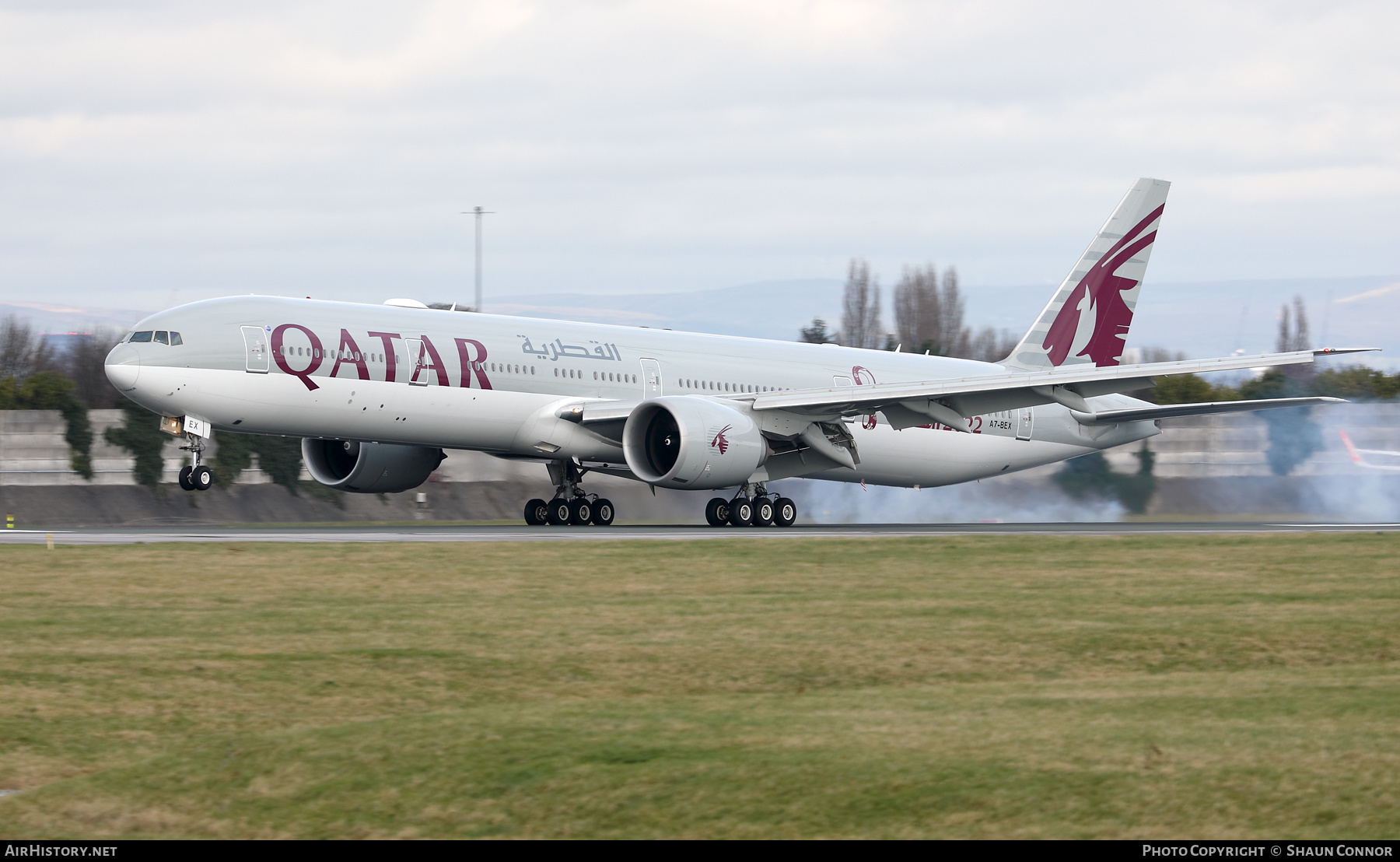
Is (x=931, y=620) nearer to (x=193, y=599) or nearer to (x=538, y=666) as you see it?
(x=538, y=666)

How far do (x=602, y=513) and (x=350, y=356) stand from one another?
7210mm

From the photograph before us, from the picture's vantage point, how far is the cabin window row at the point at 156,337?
26938 mm

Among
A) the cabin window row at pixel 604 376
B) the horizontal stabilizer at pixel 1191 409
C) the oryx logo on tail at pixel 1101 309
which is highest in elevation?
the oryx logo on tail at pixel 1101 309

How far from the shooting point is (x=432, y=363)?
28734 millimetres

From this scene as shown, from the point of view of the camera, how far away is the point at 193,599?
15656mm

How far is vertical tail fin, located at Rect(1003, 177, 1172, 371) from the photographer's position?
3872 cm

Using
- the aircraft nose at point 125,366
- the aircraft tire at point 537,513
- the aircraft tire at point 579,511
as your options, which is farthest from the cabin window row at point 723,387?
the aircraft nose at point 125,366

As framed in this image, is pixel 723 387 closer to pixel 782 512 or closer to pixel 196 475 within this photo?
pixel 782 512

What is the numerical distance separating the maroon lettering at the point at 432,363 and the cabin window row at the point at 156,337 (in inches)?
165

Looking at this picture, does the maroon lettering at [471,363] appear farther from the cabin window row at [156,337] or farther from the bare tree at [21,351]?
the bare tree at [21,351]

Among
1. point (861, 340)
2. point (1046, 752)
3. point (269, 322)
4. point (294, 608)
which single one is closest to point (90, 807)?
point (1046, 752)

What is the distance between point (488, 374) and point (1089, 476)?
16.6 meters

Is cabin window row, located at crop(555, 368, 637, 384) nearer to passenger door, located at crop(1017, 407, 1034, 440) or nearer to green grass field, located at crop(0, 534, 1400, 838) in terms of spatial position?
passenger door, located at crop(1017, 407, 1034, 440)

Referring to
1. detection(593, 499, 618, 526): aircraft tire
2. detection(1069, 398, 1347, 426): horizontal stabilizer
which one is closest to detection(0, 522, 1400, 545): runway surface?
detection(593, 499, 618, 526): aircraft tire
